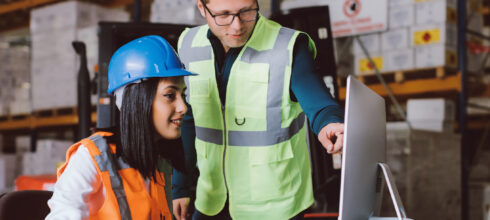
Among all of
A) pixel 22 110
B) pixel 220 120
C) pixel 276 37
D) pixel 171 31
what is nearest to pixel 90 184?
pixel 220 120

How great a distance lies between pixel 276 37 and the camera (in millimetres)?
1815

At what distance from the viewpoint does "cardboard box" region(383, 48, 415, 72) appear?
14.6ft

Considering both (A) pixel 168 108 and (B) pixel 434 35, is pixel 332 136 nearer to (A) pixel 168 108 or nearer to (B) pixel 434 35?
(A) pixel 168 108

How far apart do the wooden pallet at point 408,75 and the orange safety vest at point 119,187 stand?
340 centimetres

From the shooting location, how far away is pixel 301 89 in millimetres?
Answer: 1735

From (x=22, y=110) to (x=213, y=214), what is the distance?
5883 mm

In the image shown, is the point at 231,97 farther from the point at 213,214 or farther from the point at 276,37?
the point at 213,214

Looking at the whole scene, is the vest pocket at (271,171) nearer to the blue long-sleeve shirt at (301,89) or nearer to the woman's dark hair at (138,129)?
the blue long-sleeve shirt at (301,89)

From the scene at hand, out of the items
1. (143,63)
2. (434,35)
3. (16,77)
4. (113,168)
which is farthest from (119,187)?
(16,77)

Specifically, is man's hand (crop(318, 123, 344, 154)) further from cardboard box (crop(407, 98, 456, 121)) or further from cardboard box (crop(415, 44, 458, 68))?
cardboard box (crop(407, 98, 456, 121))

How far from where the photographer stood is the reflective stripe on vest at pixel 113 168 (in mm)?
1452

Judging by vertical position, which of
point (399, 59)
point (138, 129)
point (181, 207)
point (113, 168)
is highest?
point (399, 59)

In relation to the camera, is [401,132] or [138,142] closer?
[138,142]

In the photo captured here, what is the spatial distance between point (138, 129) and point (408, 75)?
3.73 metres
